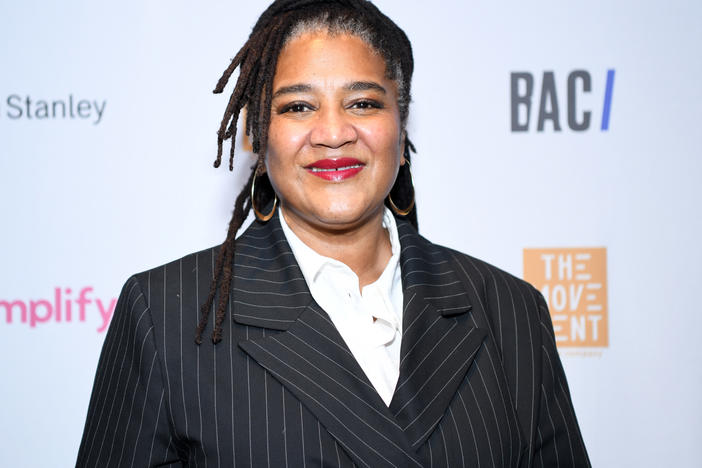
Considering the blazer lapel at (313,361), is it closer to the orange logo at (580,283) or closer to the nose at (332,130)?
the nose at (332,130)

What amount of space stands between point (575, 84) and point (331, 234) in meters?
0.93

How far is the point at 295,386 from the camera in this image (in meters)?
1.14

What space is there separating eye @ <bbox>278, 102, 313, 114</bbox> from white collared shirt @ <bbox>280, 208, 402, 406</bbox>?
8.4 inches

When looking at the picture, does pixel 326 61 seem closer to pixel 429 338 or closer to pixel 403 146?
pixel 403 146

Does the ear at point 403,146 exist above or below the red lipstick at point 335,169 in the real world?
above

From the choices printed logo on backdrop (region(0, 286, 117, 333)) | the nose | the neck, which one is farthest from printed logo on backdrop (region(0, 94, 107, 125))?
the nose

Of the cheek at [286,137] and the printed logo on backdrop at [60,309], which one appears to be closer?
the cheek at [286,137]

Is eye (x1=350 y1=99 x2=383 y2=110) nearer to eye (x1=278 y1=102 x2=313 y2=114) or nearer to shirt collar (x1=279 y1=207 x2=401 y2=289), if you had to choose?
eye (x1=278 y1=102 x2=313 y2=114)

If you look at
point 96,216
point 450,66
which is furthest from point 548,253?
point 96,216

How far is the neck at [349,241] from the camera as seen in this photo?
53.4 inches

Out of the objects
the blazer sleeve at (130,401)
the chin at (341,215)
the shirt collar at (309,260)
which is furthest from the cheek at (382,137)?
the blazer sleeve at (130,401)

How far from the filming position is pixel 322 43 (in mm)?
1278

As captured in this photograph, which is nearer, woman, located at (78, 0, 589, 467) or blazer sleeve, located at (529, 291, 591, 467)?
woman, located at (78, 0, 589, 467)

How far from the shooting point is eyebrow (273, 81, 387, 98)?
1253 millimetres
